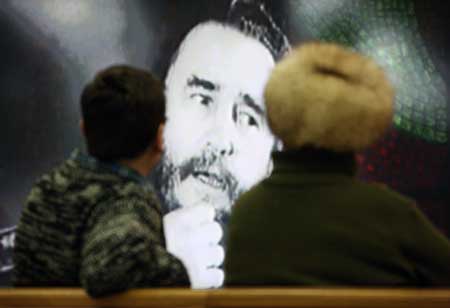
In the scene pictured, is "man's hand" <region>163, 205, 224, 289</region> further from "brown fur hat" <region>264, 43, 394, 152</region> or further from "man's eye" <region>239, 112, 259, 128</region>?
"brown fur hat" <region>264, 43, 394, 152</region>

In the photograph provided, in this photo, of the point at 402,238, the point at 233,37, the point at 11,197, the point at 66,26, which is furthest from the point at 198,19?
the point at 402,238

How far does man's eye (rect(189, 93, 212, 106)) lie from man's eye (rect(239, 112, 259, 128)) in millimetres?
158

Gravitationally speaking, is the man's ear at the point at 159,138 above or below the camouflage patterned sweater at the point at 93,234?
above

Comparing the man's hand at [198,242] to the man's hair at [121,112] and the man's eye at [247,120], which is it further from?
the man's hair at [121,112]

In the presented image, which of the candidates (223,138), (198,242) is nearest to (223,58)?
(223,138)

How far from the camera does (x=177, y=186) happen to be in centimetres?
383

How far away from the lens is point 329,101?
149 centimetres

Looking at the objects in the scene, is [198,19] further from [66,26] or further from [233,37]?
[66,26]

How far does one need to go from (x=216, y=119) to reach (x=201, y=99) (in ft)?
0.39

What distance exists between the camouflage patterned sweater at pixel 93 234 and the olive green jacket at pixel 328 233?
15cm

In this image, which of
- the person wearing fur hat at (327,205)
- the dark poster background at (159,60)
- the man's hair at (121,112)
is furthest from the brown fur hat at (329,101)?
the dark poster background at (159,60)

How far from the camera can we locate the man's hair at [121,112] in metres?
1.61

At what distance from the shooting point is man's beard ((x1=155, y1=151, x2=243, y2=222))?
3791 millimetres

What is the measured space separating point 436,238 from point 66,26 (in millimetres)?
2846
